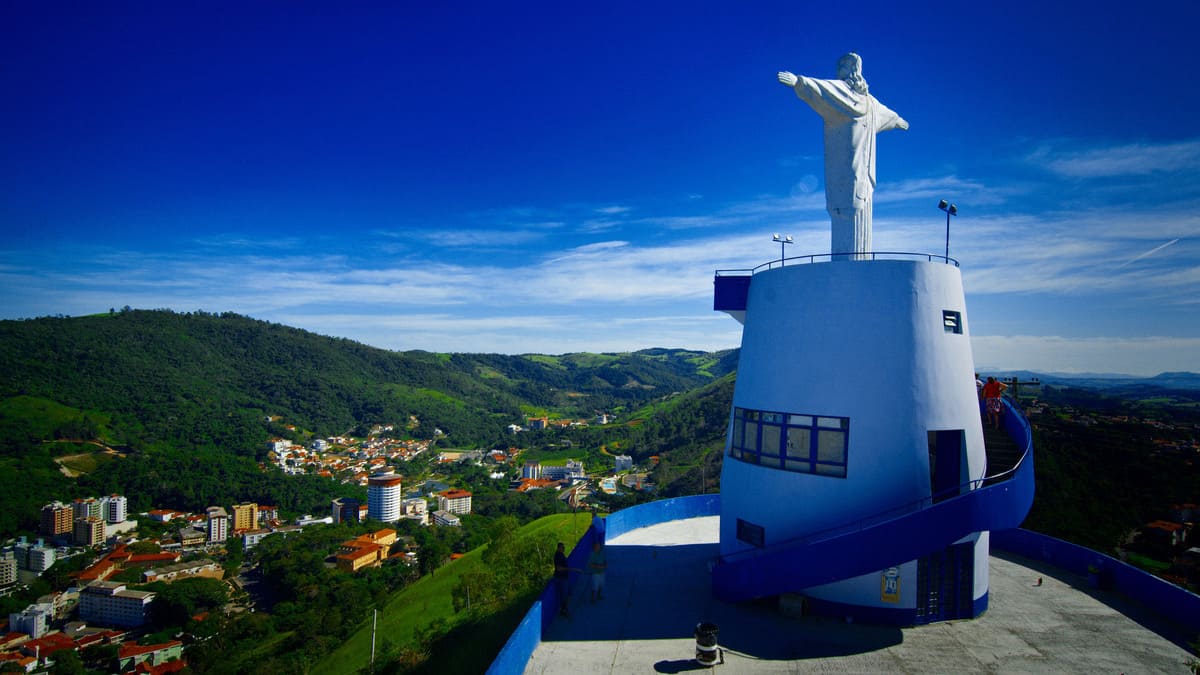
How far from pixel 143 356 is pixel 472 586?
219 meters

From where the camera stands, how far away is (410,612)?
61.6m

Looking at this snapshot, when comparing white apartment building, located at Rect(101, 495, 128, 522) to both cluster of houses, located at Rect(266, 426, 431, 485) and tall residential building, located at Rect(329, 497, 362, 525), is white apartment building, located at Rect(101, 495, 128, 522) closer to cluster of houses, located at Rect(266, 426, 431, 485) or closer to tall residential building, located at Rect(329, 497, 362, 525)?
tall residential building, located at Rect(329, 497, 362, 525)

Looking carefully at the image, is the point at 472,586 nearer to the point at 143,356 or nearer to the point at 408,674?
the point at 408,674

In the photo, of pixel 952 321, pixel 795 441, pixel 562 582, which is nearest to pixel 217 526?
pixel 562 582

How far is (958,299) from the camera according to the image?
14.0 metres

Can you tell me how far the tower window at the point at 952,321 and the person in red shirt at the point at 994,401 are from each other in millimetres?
3965

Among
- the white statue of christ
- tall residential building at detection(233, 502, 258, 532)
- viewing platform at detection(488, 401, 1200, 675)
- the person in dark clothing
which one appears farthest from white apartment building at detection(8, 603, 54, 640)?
the white statue of christ

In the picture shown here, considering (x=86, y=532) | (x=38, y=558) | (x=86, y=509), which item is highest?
(x=86, y=509)

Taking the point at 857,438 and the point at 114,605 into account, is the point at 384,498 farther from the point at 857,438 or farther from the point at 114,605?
the point at 857,438

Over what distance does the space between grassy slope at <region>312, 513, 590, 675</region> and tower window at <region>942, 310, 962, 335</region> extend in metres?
35.1

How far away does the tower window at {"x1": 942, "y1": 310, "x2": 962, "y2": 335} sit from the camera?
13.7m

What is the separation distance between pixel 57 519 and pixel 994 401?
13987cm

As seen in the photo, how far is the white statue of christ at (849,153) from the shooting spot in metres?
14.7

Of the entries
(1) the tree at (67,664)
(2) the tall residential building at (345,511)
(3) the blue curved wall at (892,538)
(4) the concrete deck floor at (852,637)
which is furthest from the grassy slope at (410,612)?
(2) the tall residential building at (345,511)
